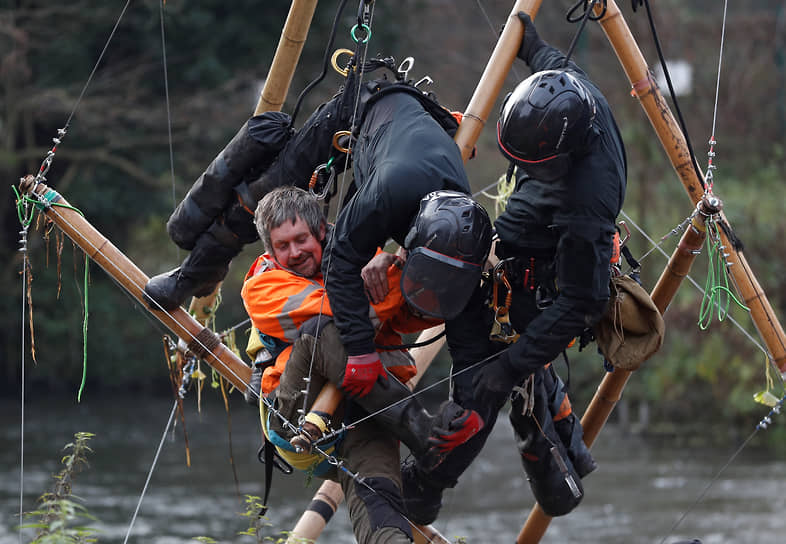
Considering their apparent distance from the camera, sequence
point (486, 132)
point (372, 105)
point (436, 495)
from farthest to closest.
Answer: point (486, 132), point (436, 495), point (372, 105)

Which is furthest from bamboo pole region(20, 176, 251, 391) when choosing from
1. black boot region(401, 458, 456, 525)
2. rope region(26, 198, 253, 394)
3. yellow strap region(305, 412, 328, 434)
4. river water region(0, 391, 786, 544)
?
river water region(0, 391, 786, 544)

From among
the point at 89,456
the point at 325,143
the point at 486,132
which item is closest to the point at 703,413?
the point at 486,132

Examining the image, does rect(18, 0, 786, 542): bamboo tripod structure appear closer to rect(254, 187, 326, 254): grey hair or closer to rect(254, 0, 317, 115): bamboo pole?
rect(254, 0, 317, 115): bamboo pole

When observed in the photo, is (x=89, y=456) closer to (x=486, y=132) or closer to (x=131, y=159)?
(x=131, y=159)

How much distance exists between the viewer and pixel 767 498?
12.1m

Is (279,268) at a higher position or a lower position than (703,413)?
higher

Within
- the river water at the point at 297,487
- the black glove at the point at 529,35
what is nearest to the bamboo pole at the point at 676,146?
the black glove at the point at 529,35

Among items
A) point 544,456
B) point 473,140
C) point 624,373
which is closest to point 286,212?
point 473,140

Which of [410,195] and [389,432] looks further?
[389,432]

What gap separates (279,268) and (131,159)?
1275cm

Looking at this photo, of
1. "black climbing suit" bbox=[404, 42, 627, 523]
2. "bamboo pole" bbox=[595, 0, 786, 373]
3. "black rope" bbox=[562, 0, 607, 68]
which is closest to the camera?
"black climbing suit" bbox=[404, 42, 627, 523]

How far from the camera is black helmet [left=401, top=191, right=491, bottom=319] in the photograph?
13.1ft

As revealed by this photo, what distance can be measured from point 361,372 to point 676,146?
8.44ft

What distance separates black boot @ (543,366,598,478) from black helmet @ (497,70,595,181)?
1552 mm
